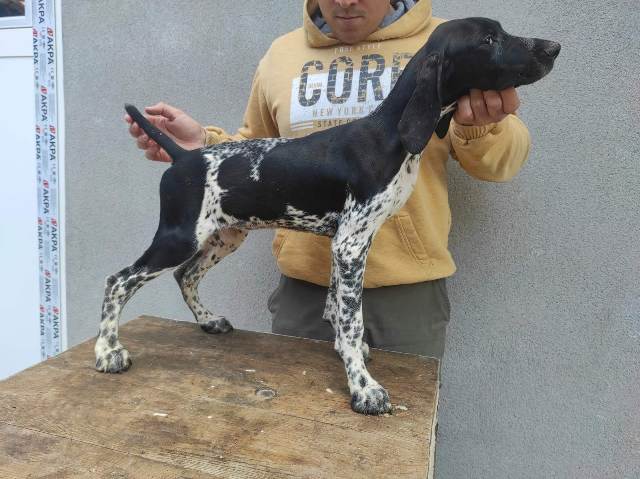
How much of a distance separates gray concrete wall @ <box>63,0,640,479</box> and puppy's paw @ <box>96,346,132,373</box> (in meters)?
1.05

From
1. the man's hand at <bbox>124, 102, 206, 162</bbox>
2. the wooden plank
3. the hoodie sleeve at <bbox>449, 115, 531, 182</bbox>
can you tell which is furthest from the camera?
the man's hand at <bbox>124, 102, 206, 162</bbox>

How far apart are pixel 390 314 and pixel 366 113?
724 millimetres

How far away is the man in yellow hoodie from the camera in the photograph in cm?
155

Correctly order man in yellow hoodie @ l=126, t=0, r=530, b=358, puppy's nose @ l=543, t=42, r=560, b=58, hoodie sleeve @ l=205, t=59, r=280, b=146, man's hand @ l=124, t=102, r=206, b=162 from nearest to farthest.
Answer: puppy's nose @ l=543, t=42, r=560, b=58
man in yellow hoodie @ l=126, t=0, r=530, b=358
man's hand @ l=124, t=102, r=206, b=162
hoodie sleeve @ l=205, t=59, r=280, b=146

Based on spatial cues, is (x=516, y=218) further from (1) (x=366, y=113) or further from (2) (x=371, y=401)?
(2) (x=371, y=401)

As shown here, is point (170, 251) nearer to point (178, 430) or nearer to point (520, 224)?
point (178, 430)

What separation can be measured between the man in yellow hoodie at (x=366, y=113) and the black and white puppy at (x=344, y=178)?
7.7 inches

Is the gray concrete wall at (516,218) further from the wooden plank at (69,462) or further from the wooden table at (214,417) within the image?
the wooden plank at (69,462)

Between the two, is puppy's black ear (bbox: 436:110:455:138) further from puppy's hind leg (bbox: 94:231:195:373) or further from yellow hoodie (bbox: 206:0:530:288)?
puppy's hind leg (bbox: 94:231:195:373)

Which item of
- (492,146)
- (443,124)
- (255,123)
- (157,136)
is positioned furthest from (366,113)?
(157,136)

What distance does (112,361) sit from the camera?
58.8 inches

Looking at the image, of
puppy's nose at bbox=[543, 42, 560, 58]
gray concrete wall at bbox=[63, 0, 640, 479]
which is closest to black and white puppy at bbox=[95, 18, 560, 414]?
puppy's nose at bbox=[543, 42, 560, 58]

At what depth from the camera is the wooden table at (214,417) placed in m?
1.07

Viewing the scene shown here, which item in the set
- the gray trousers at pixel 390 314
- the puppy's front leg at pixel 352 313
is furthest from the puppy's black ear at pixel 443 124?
the gray trousers at pixel 390 314
